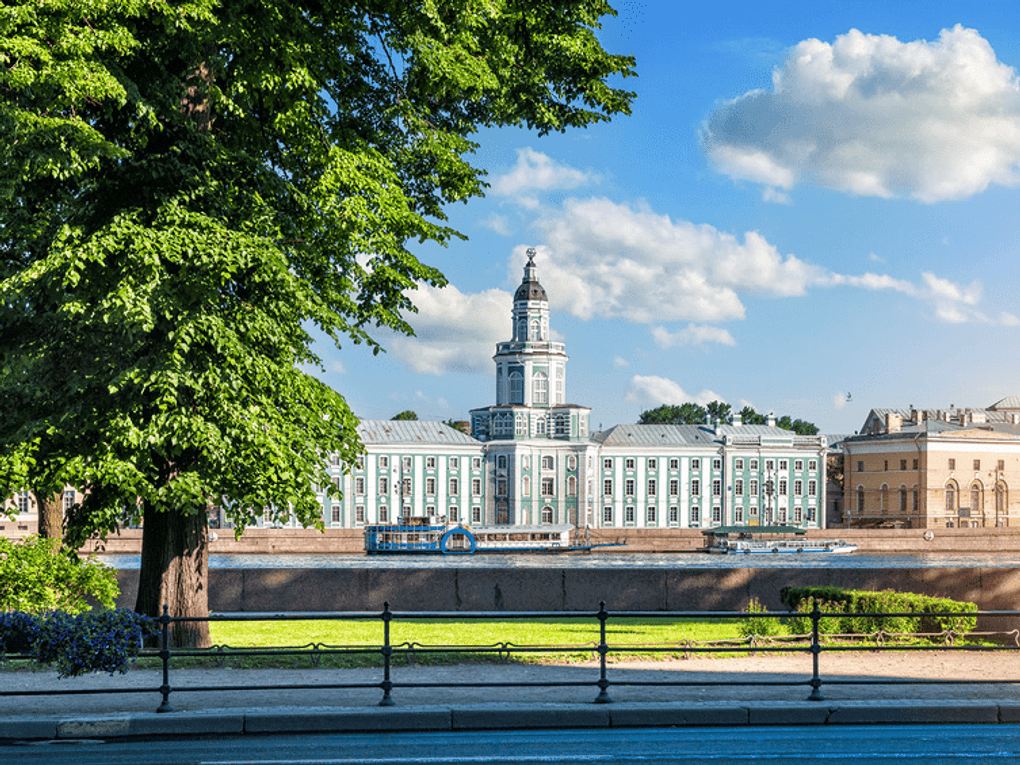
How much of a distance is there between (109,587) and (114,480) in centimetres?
180

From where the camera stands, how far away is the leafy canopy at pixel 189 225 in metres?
13.1

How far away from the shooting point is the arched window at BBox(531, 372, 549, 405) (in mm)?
112000

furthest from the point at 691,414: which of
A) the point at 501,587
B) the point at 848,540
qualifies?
the point at 501,587

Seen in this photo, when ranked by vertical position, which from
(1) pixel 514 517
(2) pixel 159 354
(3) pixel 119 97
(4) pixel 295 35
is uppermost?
(4) pixel 295 35

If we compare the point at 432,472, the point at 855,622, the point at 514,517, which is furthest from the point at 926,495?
the point at 855,622

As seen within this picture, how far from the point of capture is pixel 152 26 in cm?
1441

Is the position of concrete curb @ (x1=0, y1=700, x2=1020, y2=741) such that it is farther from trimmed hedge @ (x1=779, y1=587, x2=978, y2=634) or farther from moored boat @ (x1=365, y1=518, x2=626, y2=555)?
moored boat @ (x1=365, y1=518, x2=626, y2=555)

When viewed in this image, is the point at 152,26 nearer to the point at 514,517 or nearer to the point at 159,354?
the point at 159,354

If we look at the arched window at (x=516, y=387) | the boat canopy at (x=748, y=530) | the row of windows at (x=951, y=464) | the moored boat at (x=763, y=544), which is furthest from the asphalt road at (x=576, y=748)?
the row of windows at (x=951, y=464)

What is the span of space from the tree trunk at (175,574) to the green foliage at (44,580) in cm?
93

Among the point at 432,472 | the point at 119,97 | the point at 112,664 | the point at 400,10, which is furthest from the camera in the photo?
the point at 432,472

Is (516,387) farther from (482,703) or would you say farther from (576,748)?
(576,748)

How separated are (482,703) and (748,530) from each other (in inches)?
3039

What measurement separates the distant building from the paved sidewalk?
4077 inches
